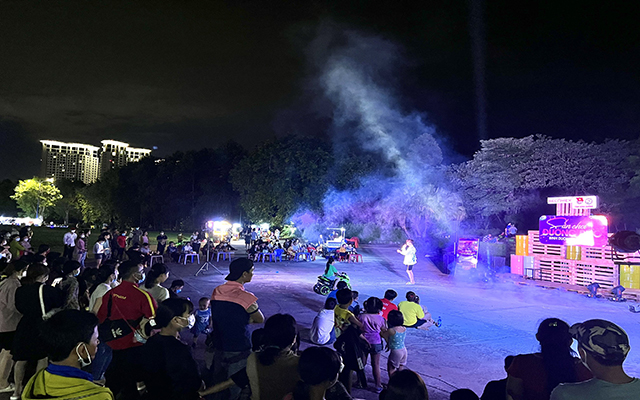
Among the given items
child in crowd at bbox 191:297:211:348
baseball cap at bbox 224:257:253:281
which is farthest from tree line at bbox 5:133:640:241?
baseball cap at bbox 224:257:253:281

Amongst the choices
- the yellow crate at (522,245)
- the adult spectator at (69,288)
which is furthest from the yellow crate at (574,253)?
the adult spectator at (69,288)

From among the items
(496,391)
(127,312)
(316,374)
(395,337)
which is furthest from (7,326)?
(496,391)

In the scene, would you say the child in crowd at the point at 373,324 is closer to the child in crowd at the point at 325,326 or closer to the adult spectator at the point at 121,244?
the child in crowd at the point at 325,326

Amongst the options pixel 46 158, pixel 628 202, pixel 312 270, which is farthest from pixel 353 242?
pixel 46 158

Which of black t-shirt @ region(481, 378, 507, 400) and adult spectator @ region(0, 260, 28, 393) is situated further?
adult spectator @ region(0, 260, 28, 393)

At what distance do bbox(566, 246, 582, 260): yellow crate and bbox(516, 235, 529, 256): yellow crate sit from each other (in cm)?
204

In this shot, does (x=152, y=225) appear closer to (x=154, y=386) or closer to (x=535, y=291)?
(x=535, y=291)

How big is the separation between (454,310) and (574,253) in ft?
28.6

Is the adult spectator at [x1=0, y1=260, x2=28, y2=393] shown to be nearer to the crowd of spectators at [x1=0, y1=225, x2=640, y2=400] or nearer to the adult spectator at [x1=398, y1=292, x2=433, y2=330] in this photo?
the crowd of spectators at [x1=0, y1=225, x2=640, y2=400]

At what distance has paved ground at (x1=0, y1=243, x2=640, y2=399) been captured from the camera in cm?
624

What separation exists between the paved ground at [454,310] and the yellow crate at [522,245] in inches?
116

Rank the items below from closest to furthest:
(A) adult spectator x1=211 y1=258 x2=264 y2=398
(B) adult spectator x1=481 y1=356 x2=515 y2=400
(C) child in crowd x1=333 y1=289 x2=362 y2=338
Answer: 1. (B) adult spectator x1=481 y1=356 x2=515 y2=400
2. (A) adult spectator x1=211 y1=258 x2=264 y2=398
3. (C) child in crowd x1=333 y1=289 x2=362 y2=338

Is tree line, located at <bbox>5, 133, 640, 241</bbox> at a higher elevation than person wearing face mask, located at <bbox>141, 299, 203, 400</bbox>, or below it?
higher

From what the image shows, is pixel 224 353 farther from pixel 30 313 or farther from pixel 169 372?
pixel 30 313
